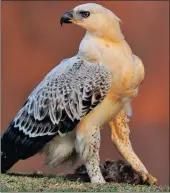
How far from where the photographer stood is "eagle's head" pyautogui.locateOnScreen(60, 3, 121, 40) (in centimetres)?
511

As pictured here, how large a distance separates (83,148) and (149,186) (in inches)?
21.0

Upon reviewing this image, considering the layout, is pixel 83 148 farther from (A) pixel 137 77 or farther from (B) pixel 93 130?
(A) pixel 137 77

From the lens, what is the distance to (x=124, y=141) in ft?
18.0

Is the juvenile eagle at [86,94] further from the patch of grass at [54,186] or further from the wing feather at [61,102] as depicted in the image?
the patch of grass at [54,186]

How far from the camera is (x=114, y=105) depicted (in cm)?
514

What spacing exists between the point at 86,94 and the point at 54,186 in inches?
25.7

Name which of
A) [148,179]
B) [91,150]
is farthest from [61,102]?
[148,179]

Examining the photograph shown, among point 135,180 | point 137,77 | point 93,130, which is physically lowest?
point 135,180

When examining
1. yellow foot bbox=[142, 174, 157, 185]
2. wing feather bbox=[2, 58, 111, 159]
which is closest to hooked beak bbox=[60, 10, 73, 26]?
wing feather bbox=[2, 58, 111, 159]

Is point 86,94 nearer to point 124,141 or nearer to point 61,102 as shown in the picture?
point 61,102

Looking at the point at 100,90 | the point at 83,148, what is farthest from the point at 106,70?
the point at 83,148

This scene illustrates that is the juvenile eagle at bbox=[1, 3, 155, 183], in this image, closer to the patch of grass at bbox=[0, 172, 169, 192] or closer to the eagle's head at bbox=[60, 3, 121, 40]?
the eagle's head at bbox=[60, 3, 121, 40]

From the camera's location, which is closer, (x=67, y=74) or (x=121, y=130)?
(x=67, y=74)

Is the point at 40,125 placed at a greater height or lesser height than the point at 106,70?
lesser
